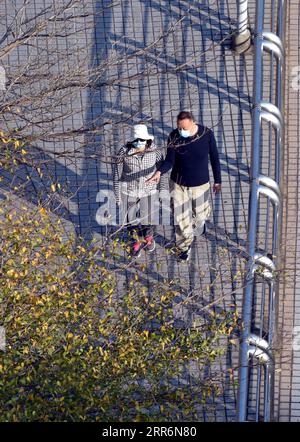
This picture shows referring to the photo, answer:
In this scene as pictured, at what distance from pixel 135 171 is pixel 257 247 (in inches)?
56.0

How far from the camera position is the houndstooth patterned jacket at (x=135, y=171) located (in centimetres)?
1014

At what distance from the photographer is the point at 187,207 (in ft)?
34.4

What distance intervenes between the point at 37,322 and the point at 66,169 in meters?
3.54

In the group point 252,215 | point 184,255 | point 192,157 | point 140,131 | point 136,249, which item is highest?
point 140,131

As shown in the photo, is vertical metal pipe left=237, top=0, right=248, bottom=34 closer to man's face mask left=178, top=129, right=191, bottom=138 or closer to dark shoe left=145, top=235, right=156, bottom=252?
man's face mask left=178, top=129, right=191, bottom=138

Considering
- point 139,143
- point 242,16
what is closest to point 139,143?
point 139,143

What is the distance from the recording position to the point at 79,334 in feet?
27.0

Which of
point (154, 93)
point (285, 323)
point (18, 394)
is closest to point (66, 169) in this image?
point (154, 93)

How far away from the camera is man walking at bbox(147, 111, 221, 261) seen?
1007cm

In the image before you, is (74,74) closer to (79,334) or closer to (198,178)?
(198,178)

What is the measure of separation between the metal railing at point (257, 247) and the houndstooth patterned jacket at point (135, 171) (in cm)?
97

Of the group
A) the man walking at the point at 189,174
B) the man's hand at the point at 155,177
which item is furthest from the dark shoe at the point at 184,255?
the man's hand at the point at 155,177

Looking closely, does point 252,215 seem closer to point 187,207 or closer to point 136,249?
point 187,207

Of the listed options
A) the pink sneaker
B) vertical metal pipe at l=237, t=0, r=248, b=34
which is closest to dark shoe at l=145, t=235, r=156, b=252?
the pink sneaker
